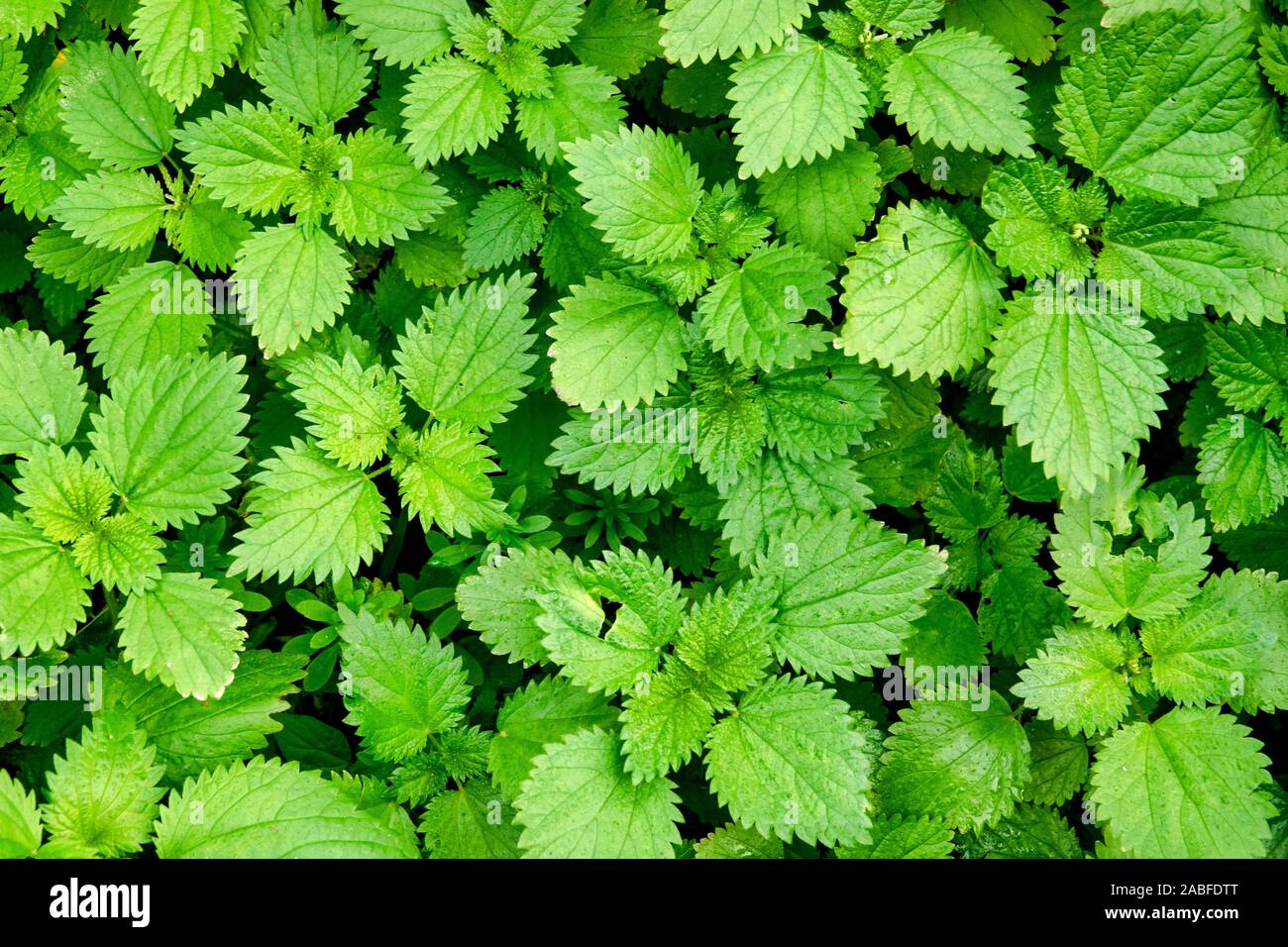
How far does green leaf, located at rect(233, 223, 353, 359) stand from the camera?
3.20 metres

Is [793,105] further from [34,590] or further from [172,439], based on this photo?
[34,590]

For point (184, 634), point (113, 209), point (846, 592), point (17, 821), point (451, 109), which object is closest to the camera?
point (17, 821)

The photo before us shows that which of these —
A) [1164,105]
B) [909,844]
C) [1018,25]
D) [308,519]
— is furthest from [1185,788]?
[308,519]

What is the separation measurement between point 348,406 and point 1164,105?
2.58m

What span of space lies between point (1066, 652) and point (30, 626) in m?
2.95

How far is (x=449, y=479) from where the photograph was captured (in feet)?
10.3

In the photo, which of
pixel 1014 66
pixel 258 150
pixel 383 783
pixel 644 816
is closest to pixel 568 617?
pixel 644 816

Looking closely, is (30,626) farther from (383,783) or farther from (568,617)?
(568,617)

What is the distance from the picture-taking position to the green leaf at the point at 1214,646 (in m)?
3.04

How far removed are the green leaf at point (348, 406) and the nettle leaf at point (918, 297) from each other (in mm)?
1400

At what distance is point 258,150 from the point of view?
329 centimetres

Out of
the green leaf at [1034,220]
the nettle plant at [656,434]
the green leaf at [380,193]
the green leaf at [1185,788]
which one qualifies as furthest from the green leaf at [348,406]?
the green leaf at [1185,788]

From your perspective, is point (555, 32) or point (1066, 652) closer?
point (1066, 652)

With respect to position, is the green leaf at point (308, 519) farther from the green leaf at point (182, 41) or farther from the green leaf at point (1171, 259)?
the green leaf at point (1171, 259)
